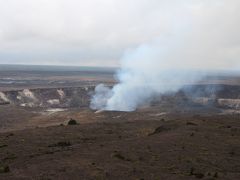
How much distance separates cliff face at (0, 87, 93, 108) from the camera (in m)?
114

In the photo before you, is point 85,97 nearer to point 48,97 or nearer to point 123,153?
point 48,97

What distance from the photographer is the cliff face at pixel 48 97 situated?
374 feet

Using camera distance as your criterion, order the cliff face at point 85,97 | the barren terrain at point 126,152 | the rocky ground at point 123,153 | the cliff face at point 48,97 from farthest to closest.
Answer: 1. the cliff face at point 48,97
2. the cliff face at point 85,97
3. the barren terrain at point 126,152
4. the rocky ground at point 123,153

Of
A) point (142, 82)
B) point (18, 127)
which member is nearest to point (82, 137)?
point (18, 127)

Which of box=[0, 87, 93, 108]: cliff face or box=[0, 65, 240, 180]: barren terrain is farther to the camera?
box=[0, 87, 93, 108]: cliff face

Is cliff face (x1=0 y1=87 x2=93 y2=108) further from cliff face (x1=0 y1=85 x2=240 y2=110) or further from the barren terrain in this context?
the barren terrain

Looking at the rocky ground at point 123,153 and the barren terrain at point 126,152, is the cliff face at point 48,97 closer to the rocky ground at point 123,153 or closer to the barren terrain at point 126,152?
the barren terrain at point 126,152

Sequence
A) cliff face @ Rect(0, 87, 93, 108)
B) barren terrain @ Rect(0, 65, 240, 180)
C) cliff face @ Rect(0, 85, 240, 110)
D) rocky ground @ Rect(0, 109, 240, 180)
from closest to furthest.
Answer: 1. rocky ground @ Rect(0, 109, 240, 180)
2. barren terrain @ Rect(0, 65, 240, 180)
3. cliff face @ Rect(0, 85, 240, 110)
4. cliff face @ Rect(0, 87, 93, 108)

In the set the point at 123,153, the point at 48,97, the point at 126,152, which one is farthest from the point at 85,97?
the point at 123,153

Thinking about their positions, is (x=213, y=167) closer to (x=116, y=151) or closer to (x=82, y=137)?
(x=116, y=151)

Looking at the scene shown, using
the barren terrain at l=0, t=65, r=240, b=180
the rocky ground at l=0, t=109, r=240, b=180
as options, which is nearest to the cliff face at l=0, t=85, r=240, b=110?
the barren terrain at l=0, t=65, r=240, b=180

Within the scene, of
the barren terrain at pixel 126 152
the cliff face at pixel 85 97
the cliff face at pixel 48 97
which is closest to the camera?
the barren terrain at pixel 126 152

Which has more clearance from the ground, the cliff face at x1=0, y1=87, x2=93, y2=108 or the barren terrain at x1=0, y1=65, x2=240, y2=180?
the barren terrain at x1=0, y1=65, x2=240, y2=180

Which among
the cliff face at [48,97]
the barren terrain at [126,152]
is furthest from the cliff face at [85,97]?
the barren terrain at [126,152]
